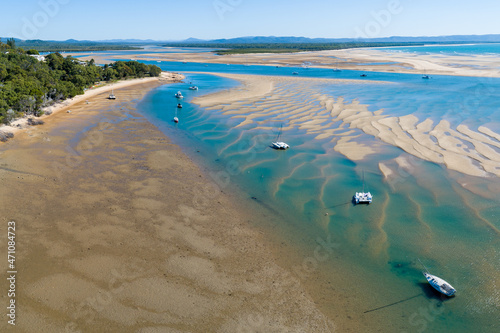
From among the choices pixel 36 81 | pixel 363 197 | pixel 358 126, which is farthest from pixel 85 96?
pixel 363 197

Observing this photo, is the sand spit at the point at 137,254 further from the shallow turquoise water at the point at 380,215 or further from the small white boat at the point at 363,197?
the small white boat at the point at 363,197

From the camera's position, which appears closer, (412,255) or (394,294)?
(394,294)

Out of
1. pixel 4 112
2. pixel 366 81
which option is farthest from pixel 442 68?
pixel 4 112

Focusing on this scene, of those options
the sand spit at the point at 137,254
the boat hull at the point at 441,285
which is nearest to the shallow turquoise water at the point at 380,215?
the boat hull at the point at 441,285

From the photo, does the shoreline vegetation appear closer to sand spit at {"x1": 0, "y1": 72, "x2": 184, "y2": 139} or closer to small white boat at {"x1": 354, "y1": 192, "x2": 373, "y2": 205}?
sand spit at {"x1": 0, "y1": 72, "x2": 184, "y2": 139}

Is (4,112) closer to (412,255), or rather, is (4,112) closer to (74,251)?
(74,251)

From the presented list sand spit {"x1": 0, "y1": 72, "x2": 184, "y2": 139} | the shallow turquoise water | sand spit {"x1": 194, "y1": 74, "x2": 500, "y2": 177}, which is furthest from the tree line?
sand spit {"x1": 194, "y1": 74, "x2": 500, "y2": 177}

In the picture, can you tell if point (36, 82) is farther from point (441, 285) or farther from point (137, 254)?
point (441, 285)
